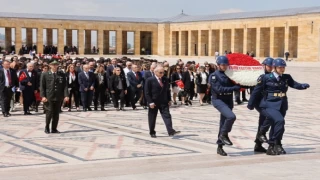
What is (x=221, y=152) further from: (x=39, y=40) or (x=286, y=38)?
(x=39, y=40)

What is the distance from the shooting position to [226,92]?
9.55 meters

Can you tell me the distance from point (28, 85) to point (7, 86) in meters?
0.76

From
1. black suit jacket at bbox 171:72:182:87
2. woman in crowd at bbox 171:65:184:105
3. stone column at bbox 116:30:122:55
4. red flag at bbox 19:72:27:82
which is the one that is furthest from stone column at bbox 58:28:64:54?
red flag at bbox 19:72:27:82

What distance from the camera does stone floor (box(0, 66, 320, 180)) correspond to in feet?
26.3

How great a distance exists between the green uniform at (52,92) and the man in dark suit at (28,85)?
388 centimetres

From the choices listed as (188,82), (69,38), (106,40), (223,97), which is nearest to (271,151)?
(223,97)

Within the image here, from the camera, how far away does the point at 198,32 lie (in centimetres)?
6322

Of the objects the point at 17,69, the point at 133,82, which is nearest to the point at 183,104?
the point at 133,82

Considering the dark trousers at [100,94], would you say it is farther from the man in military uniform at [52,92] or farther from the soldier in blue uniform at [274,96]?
the soldier in blue uniform at [274,96]

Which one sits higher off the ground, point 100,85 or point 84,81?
point 84,81

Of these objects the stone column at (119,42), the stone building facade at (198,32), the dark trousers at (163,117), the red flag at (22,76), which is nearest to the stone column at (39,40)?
the stone building facade at (198,32)

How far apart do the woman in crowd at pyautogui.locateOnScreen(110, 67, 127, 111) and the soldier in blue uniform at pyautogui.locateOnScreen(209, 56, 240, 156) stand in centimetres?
816

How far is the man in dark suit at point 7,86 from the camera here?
51.3 ft

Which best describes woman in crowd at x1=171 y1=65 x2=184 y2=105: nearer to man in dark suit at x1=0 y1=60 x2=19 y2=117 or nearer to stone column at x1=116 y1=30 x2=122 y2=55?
man in dark suit at x1=0 y1=60 x2=19 y2=117
